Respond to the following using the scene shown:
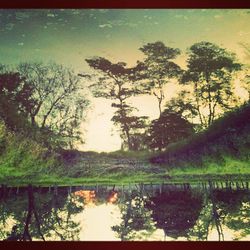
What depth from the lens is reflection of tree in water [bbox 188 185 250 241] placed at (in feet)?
11.4

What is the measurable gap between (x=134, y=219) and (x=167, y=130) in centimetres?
71

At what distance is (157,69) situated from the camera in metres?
3.73

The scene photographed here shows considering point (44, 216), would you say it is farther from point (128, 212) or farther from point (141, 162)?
point (141, 162)

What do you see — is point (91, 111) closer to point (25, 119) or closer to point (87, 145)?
point (87, 145)

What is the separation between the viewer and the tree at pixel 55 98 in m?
3.70

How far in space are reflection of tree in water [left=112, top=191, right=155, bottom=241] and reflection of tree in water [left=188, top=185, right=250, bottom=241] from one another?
1.05 feet

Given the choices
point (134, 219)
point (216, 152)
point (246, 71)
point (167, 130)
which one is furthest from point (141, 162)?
point (246, 71)

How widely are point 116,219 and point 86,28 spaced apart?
1.45 meters

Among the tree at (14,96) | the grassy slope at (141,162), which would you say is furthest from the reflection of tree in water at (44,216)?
the tree at (14,96)

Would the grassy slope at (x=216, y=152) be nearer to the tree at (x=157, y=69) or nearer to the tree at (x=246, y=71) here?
the tree at (x=246, y=71)

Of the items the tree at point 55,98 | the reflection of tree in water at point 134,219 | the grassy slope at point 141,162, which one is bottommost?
the reflection of tree in water at point 134,219

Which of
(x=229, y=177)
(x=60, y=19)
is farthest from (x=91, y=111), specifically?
(x=229, y=177)

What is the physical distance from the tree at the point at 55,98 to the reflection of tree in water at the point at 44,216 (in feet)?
1.55

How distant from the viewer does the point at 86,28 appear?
372 cm
